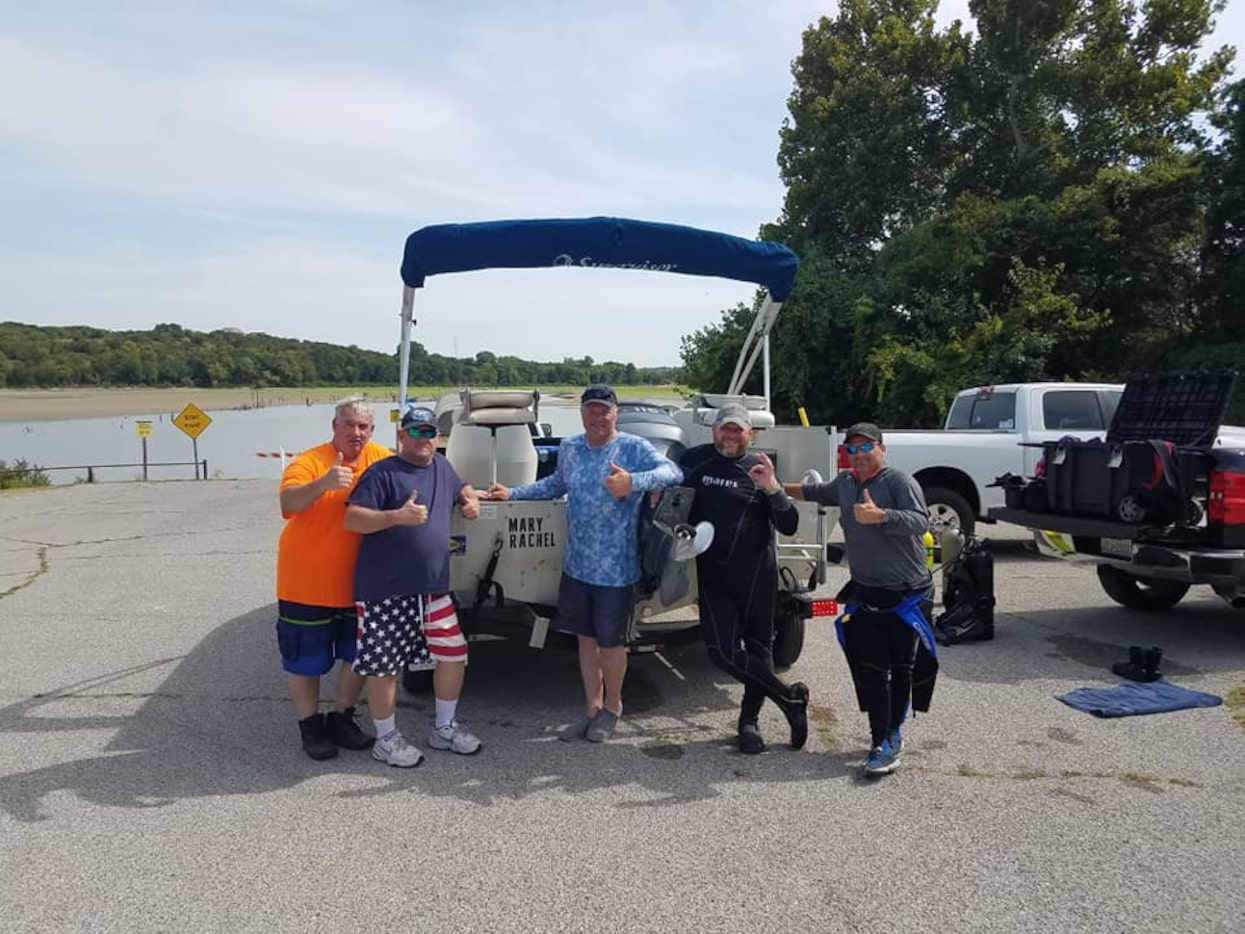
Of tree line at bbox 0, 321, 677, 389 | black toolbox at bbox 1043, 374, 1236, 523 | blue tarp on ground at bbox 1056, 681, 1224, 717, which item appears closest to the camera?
blue tarp on ground at bbox 1056, 681, 1224, 717

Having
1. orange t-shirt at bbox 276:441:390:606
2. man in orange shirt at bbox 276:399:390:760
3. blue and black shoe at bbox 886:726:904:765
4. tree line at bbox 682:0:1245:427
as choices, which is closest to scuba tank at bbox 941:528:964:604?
blue and black shoe at bbox 886:726:904:765

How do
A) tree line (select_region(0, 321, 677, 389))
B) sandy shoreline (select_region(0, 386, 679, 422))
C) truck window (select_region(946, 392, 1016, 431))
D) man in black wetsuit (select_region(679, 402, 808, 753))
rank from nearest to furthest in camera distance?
man in black wetsuit (select_region(679, 402, 808, 753)) → truck window (select_region(946, 392, 1016, 431)) → sandy shoreline (select_region(0, 386, 679, 422)) → tree line (select_region(0, 321, 677, 389))

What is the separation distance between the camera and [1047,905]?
10.5ft

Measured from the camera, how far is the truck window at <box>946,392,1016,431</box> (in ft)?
35.1

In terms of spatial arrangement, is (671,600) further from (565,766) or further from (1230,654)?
(1230,654)

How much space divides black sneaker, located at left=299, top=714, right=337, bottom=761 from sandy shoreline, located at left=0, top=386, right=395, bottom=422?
48277mm

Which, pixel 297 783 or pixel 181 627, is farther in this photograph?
pixel 181 627

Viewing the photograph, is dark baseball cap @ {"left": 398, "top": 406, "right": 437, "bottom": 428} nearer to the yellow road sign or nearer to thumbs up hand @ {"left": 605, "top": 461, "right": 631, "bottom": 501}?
thumbs up hand @ {"left": 605, "top": 461, "right": 631, "bottom": 501}

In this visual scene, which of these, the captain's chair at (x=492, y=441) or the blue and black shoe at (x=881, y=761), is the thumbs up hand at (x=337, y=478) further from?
the blue and black shoe at (x=881, y=761)

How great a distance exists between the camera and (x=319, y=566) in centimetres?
446

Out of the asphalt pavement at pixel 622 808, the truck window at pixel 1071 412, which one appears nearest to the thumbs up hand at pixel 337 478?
the asphalt pavement at pixel 622 808

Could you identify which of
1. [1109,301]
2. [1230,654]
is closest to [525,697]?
[1230,654]

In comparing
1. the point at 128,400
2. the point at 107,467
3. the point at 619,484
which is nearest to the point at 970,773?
the point at 619,484

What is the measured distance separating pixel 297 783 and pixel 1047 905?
3.14 metres
